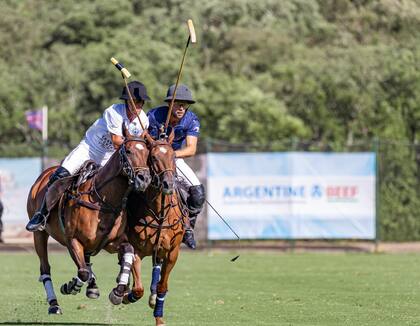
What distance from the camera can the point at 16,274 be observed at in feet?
A: 74.2

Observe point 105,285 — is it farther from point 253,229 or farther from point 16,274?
point 253,229

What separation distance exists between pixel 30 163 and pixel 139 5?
28297mm

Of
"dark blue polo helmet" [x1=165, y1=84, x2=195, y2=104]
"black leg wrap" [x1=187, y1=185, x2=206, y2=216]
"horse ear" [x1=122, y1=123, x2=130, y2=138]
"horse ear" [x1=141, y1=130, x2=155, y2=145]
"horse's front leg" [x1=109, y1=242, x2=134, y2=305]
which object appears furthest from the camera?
"black leg wrap" [x1=187, y1=185, x2=206, y2=216]

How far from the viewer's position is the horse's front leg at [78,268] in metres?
12.8

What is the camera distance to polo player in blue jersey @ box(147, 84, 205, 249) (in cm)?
1371

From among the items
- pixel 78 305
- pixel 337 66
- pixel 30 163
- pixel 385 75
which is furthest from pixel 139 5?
pixel 78 305

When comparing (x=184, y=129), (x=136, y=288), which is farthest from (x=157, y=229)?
(x=184, y=129)

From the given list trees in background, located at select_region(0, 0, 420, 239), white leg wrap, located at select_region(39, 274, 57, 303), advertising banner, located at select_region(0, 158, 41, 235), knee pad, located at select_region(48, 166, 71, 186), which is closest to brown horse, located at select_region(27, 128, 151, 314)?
knee pad, located at select_region(48, 166, 71, 186)

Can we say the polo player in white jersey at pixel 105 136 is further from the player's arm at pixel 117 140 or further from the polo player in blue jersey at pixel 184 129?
the polo player in blue jersey at pixel 184 129

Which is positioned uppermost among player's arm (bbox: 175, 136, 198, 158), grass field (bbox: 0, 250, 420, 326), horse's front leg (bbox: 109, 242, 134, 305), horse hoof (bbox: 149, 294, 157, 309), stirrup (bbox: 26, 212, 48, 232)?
player's arm (bbox: 175, 136, 198, 158)

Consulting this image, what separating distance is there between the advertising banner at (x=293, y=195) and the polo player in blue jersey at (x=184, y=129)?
1505 centimetres

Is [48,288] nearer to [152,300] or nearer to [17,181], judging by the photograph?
[152,300]

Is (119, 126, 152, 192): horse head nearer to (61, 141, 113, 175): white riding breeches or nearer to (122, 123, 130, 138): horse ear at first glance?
(122, 123, 130, 138): horse ear

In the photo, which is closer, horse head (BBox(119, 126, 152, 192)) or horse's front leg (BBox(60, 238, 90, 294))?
horse head (BBox(119, 126, 152, 192))
